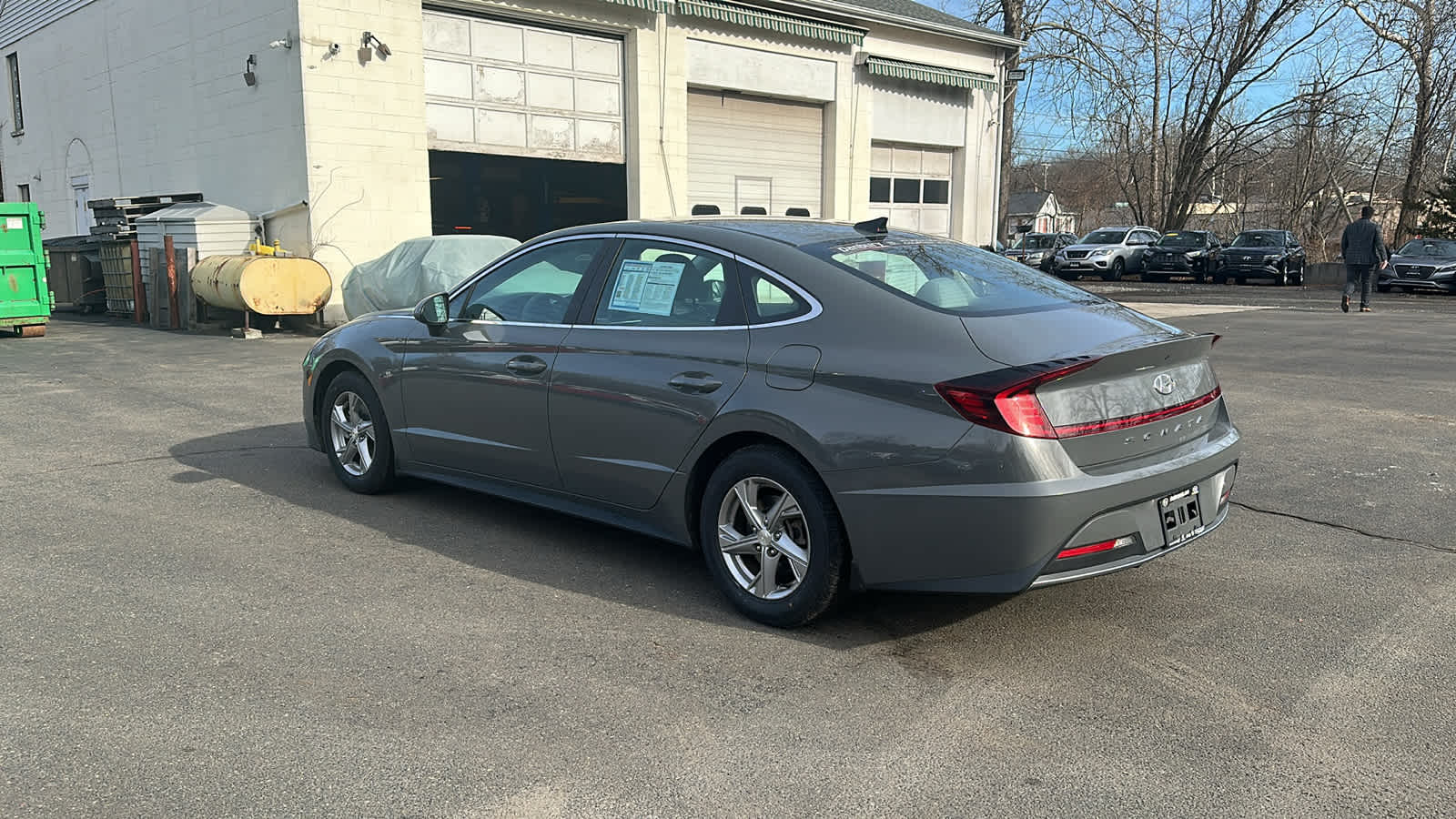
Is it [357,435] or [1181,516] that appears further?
[357,435]

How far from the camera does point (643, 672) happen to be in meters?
3.77

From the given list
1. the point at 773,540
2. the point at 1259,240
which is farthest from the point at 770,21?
the point at 773,540

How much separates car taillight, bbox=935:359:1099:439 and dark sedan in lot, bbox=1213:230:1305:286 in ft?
100.0

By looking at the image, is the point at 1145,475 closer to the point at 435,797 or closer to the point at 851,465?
the point at 851,465

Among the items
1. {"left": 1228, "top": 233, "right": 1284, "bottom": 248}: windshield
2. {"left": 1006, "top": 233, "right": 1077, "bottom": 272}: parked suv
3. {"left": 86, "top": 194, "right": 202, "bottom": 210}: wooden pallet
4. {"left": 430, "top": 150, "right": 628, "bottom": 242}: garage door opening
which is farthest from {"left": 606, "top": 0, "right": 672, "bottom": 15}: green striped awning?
{"left": 1006, "top": 233, "right": 1077, "bottom": 272}: parked suv

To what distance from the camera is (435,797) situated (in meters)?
2.94

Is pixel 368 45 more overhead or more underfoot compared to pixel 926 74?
more underfoot

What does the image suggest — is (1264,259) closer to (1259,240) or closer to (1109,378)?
(1259,240)

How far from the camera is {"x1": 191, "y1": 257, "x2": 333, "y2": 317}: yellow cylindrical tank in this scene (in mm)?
14453

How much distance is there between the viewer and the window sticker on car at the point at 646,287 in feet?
15.4

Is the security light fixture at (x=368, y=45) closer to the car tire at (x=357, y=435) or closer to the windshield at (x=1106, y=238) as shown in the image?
the car tire at (x=357, y=435)

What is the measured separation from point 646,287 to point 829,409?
Result: 1.22 meters

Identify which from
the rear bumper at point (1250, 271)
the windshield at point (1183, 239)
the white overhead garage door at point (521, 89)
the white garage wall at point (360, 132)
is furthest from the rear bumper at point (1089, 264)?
the white garage wall at point (360, 132)

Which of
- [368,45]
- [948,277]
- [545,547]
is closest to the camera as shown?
[948,277]
